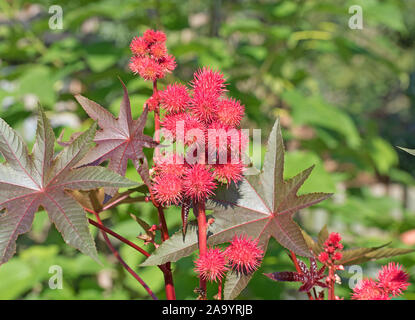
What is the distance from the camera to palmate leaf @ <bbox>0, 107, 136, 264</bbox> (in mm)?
330

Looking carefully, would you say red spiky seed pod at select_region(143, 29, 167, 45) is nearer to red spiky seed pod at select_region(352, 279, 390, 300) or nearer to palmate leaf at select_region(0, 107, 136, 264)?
palmate leaf at select_region(0, 107, 136, 264)

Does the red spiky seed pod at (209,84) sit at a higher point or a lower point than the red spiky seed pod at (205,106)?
higher

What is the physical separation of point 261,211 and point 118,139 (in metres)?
0.14

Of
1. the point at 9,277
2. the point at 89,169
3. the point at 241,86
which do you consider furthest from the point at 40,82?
the point at 89,169

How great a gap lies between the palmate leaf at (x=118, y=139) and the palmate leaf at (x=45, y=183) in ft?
0.08

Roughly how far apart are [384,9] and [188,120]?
4.67 ft

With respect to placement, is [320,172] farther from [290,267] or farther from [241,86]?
[241,86]

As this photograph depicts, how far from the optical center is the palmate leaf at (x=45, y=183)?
33 centimetres

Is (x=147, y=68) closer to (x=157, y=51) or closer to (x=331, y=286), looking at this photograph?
(x=157, y=51)

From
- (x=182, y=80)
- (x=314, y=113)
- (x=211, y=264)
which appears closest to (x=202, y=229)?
(x=211, y=264)

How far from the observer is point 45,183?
38cm

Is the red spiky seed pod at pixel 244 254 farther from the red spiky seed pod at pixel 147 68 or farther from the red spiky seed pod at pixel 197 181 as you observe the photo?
the red spiky seed pod at pixel 147 68

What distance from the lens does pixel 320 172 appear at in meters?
1.07

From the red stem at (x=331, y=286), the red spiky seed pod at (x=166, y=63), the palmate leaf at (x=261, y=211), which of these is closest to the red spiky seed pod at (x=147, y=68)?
the red spiky seed pod at (x=166, y=63)
